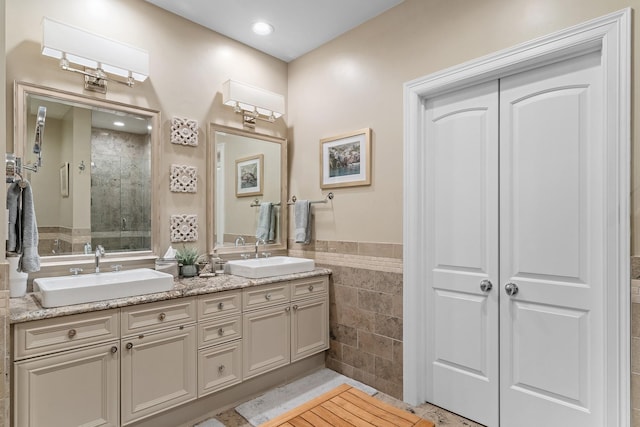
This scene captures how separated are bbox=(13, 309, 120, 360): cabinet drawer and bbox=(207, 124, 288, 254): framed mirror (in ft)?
3.48

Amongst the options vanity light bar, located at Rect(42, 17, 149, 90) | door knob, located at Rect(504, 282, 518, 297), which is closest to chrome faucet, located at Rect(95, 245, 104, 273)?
vanity light bar, located at Rect(42, 17, 149, 90)

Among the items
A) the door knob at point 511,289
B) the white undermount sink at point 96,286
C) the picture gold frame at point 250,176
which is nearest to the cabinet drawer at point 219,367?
the white undermount sink at point 96,286

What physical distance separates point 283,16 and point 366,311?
231 cm

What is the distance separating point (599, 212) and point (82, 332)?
2611 millimetres

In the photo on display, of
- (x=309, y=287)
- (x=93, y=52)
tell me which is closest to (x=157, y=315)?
(x=309, y=287)

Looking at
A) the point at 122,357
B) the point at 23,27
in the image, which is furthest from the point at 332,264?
the point at 23,27

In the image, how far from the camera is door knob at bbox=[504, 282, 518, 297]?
206cm

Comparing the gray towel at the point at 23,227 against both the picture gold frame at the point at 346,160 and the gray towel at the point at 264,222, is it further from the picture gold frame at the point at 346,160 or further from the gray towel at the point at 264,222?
the picture gold frame at the point at 346,160

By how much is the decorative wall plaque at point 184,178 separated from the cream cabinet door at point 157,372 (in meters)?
1.03

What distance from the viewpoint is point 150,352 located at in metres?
1.98

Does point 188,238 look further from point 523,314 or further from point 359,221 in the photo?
point 523,314

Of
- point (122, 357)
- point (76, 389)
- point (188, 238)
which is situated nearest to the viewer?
point (76, 389)

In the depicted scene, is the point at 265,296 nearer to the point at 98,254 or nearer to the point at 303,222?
the point at 303,222

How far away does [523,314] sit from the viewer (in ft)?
6.72
